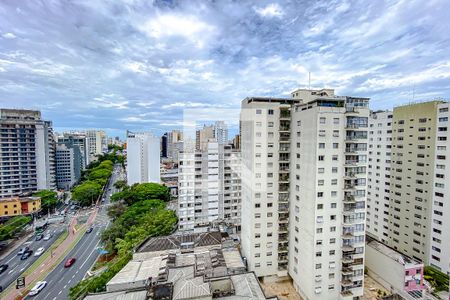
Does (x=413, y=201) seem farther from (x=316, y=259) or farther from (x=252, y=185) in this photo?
(x=252, y=185)

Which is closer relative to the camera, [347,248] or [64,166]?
[347,248]

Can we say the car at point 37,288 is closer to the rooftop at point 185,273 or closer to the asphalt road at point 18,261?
the asphalt road at point 18,261

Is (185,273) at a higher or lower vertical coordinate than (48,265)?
higher

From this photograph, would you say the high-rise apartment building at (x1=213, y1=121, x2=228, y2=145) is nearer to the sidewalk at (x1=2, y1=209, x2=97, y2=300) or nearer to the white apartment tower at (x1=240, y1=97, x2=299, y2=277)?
the white apartment tower at (x1=240, y1=97, x2=299, y2=277)

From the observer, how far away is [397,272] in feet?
48.7

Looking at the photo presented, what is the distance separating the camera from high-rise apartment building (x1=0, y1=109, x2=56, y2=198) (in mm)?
33188

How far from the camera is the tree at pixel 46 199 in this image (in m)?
32.2

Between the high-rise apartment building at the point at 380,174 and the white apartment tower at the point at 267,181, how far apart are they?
1247cm

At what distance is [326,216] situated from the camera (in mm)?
13016

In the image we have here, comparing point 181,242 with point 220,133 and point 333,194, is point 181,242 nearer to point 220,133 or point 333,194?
point 220,133

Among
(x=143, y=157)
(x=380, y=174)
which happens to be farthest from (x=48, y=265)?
(x=380, y=174)

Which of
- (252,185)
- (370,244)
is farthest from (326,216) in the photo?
(370,244)

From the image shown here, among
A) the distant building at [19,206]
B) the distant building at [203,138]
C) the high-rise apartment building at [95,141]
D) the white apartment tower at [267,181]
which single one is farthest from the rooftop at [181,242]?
the high-rise apartment building at [95,141]

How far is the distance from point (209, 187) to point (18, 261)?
18.8 meters
